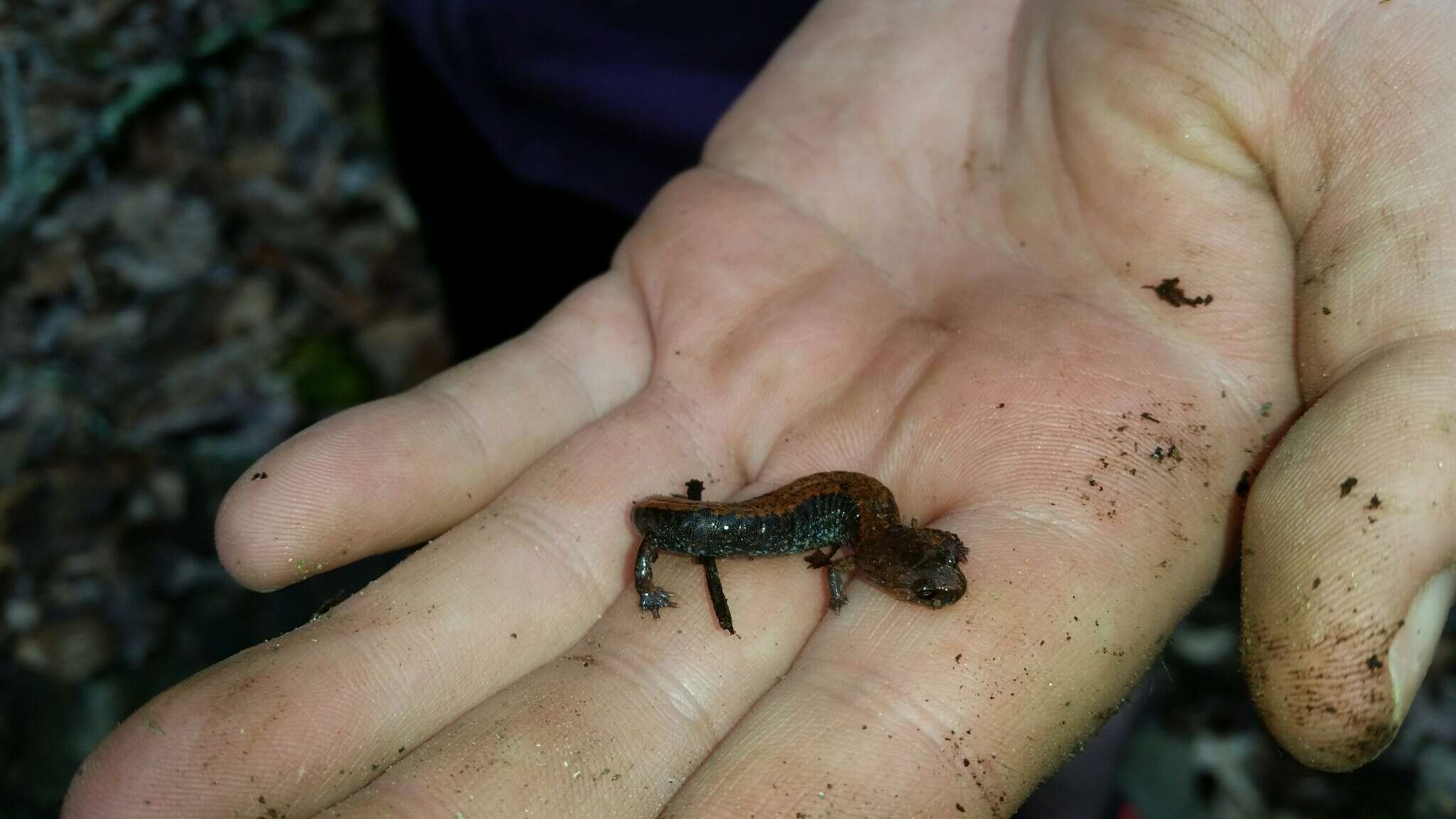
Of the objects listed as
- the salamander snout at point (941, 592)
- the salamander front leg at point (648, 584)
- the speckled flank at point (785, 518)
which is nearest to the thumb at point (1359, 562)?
the salamander snout at point (941, 592)

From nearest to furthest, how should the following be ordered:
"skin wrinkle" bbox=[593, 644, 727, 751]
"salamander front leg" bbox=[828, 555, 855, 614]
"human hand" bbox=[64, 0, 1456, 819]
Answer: "human hand" bbox=[64, 0, 1456, 819], "skin wrinkle" bbox=[593, 644, 727, 751], "salamander front leg" bbox=[828, 555, 855, 614]

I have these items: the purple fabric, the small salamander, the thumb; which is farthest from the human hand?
the purple fabric

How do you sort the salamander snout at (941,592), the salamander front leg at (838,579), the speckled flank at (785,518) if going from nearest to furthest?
the salamander snout at (941,592) < the salamander front leg at (838,579) < the speckled flank at (785,518)

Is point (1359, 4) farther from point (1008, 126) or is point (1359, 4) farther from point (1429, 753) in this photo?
point (1429, 753)

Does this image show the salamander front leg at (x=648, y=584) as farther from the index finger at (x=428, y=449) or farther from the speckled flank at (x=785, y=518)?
the index finger at (x=428, y=449)

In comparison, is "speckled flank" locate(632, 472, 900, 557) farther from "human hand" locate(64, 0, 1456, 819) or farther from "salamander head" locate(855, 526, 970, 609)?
"salamander head" locate(855, 526, 970, 609)
